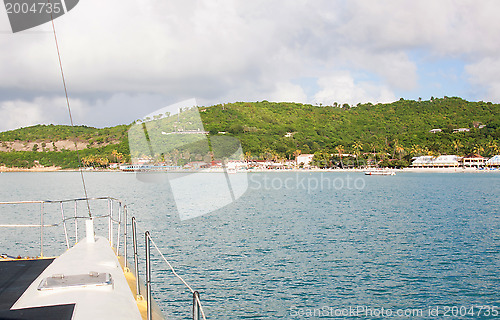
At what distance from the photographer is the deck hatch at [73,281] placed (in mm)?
4727

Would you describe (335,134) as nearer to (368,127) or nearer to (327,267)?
(368,127)

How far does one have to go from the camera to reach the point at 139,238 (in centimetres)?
2506

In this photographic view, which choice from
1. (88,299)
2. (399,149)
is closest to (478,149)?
(399,149)

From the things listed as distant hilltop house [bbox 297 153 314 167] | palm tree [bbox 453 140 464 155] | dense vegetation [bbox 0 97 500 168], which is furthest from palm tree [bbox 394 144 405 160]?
distant hilltop house [bbox 297 153 314 167]

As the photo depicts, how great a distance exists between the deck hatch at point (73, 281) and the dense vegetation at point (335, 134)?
14305cm

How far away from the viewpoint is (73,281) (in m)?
4.91

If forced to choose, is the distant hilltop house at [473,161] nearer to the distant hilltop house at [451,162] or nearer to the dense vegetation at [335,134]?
the distant hilltop house at [451,162]

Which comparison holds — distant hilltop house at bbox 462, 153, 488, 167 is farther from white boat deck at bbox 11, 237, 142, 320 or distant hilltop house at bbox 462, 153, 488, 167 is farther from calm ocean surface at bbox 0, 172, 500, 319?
white boat deck at bbox 11, 237, 142, 320

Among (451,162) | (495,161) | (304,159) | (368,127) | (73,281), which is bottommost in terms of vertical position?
(495,161)

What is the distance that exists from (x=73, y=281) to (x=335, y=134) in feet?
602

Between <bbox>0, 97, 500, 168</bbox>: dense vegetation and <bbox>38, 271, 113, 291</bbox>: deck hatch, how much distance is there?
143 meters

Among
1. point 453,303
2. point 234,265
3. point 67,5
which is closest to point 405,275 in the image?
point 453,303

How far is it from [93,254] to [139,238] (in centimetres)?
1846

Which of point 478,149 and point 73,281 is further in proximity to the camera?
point 478,149
